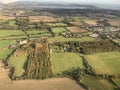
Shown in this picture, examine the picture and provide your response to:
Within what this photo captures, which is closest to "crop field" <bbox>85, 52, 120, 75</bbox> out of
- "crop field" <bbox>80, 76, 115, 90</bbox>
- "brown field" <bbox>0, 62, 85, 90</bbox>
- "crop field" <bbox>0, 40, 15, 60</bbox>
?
"crop field" <bbox>80, 76, 115, 90</bbox>

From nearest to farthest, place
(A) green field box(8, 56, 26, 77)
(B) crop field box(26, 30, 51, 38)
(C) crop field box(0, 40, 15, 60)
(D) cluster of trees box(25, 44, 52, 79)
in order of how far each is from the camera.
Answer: (D) cluster of trees box(25, 44, 52, 79)
(A) green field box(8, 56, 26, 77)
(C) crop field box(0, 40, 15, 60)
(B) crop field box(26, 30, 51, 38)

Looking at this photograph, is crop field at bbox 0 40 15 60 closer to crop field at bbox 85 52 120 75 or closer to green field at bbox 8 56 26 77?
green field at bbox 8 56 26 77

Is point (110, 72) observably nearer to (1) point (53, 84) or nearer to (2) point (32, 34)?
(1) point (53, 84)

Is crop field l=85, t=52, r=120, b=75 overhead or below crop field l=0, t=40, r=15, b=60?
overhead

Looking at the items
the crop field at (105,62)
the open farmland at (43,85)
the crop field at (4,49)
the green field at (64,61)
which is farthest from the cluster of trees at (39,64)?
the crop field at (105,62)

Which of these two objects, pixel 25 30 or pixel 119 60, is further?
pixel 25 30

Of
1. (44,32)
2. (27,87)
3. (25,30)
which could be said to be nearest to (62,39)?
(44,32)

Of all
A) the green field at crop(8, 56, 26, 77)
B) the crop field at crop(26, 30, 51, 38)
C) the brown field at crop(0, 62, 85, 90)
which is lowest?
the crop field at crop(26, 30, 51, 38)

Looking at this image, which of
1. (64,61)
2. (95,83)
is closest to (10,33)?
(64,61)
